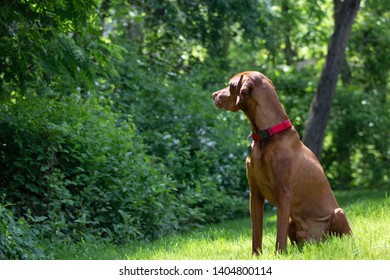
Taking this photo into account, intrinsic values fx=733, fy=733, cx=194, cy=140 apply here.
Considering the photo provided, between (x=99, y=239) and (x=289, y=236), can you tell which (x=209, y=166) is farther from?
(x=289, y=236)

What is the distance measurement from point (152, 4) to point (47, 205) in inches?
281

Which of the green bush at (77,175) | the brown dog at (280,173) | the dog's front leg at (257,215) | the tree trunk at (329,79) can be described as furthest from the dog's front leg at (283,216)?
the tree trunk at (329,79)

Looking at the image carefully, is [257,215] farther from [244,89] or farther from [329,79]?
[329,79]

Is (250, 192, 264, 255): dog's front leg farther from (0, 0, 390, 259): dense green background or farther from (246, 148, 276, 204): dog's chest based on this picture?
(0, 0, 390, 259): dense green background

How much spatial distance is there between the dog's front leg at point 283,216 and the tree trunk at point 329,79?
8.95m

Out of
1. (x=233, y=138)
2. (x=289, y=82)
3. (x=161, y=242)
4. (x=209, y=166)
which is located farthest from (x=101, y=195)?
(x=289, y=82)

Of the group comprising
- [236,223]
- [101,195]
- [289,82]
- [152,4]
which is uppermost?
[152,4]

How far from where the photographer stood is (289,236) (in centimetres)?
645

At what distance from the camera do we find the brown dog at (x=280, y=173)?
5996 mm

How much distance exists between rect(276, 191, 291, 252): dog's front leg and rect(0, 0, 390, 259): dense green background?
2.51 meters

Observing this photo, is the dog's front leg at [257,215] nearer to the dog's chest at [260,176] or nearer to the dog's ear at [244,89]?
the dog's chest at [260,176]

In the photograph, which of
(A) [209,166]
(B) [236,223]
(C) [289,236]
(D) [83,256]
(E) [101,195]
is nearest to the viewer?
(C) [289,236]

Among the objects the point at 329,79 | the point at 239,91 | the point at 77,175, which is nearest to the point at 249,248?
the point at 239,91

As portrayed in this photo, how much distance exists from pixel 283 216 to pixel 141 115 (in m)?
7.35
